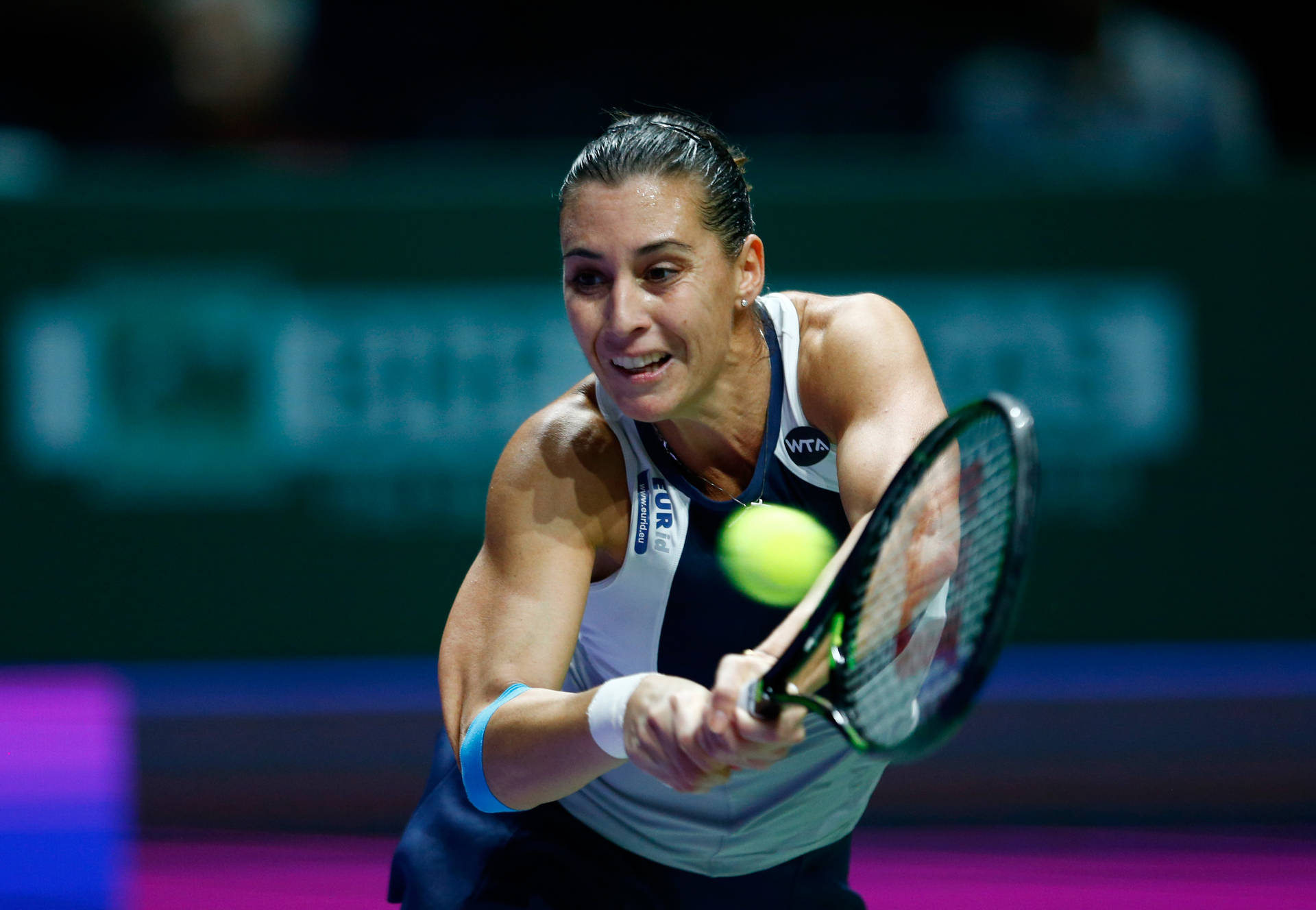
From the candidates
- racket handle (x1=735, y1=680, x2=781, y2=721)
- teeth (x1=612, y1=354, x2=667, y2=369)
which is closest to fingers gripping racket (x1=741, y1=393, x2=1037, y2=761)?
racket handle (x1=735, y1=680, x2=781, y2=721)

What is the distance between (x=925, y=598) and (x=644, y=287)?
1.81ft

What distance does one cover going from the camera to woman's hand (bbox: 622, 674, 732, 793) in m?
1.68

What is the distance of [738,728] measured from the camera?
1.64 meters

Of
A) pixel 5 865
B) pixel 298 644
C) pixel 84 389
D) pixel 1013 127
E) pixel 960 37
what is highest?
pixel 960 37

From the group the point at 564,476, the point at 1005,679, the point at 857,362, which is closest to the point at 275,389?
the point at 1005,679

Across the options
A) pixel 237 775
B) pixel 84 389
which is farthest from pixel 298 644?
pixel 84 389

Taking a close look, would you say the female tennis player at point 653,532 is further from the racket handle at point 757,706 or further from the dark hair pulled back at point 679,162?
the racket handle at point 757,706

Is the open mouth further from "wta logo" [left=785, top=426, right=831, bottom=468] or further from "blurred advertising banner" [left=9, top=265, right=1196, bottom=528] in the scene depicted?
"blurred advertising banner" [left=9, top=265, right=1196, bottom=528]

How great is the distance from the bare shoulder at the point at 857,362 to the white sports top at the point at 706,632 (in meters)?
0.03

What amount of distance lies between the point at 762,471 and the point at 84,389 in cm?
271

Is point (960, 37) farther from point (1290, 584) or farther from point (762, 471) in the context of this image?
point (762, 471)

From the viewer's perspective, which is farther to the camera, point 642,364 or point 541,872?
point 541,872

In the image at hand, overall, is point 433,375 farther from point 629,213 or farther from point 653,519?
point 629,213

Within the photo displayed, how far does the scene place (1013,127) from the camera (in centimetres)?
498
